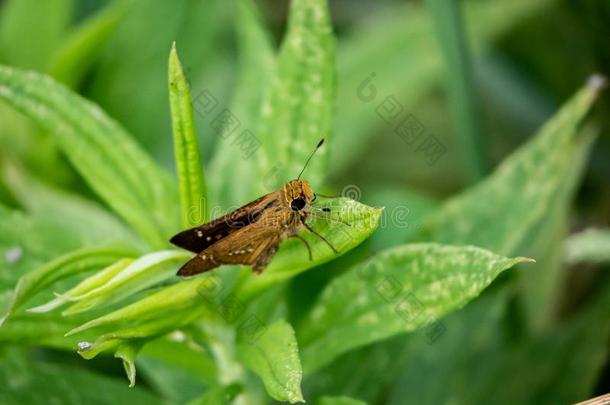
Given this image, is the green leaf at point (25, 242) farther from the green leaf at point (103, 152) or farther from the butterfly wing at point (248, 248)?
the butterfly wing at point (248, 248)

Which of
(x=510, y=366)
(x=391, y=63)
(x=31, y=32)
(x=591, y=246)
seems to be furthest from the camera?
(x=391, y=63)

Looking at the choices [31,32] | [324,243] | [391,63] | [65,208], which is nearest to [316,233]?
[324,243]

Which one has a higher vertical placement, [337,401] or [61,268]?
[61,268]

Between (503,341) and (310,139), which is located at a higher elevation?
(310,139)

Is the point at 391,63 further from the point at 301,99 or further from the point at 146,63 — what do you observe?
the point at 301,99

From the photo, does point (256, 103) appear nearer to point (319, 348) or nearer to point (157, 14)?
point (319, 348)

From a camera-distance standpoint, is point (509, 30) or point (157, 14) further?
point (509, 30)

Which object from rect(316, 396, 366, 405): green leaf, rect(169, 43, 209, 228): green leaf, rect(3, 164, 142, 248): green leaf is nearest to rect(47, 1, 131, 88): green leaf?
rect(3, 164, 142, 248): green leaf

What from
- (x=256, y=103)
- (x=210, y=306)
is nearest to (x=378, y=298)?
(x=210, y=306)
